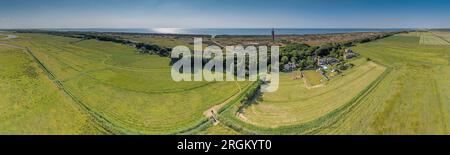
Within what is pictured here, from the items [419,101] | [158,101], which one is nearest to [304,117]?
[419,101]

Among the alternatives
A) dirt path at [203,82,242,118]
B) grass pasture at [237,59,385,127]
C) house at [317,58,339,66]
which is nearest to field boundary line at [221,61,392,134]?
grass pasture at [237,59,385,127]

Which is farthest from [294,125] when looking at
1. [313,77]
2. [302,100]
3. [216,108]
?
[313,77]

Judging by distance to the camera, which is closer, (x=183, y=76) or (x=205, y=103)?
(x=205, y=103)

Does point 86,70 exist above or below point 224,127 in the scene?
above

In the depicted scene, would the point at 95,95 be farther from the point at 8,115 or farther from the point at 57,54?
the point at 57,54

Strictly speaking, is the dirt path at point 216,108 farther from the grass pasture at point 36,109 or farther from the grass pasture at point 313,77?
the grass pasture at point 313,77

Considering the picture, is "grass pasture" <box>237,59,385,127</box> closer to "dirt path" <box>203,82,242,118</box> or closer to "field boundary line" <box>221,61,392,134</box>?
"field boundary line" <box>221,61,392,134</box>
